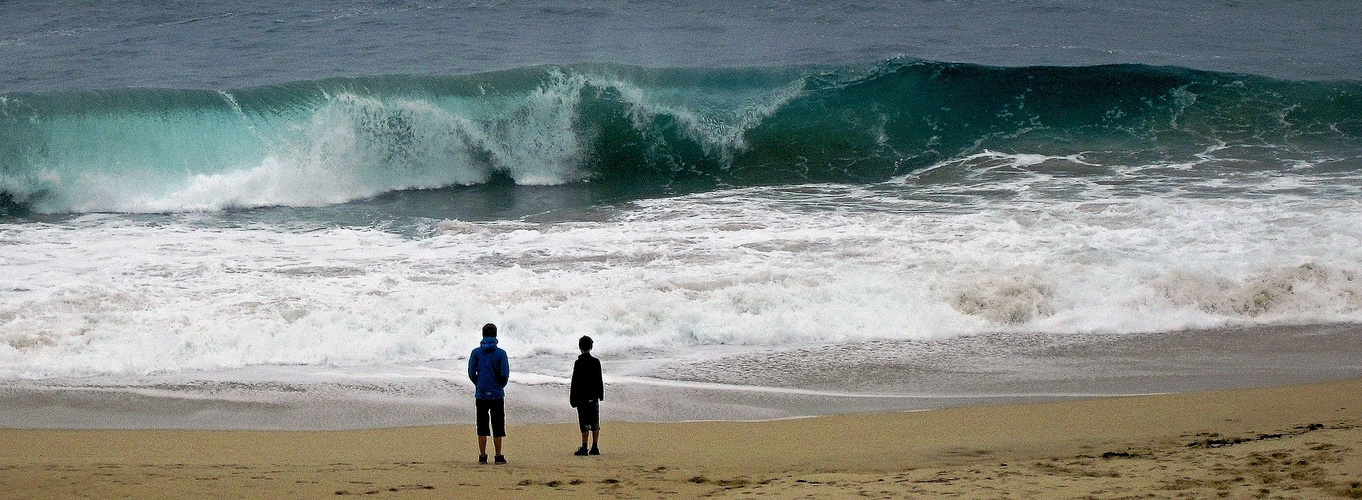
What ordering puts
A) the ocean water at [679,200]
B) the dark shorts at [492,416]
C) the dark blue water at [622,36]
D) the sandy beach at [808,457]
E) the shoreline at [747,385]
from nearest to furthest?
the sandy beach at [808,457] → the dark shorts at [492,416] → the shoreline at [747,385] → the ocean water at [679,200] → the dark blue water at [622,36]

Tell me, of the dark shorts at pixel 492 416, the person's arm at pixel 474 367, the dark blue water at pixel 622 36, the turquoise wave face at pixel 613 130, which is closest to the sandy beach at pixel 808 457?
the dark shorts at pixel 492 416

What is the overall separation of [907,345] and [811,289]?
1.33m

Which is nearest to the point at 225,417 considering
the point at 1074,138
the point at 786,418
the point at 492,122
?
the point at 786,418

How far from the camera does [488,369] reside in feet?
23.4

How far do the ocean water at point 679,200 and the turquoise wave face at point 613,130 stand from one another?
64 millimetres

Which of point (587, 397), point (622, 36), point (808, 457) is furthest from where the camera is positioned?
point (622, 36)

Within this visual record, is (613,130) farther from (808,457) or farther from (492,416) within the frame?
(808,457)

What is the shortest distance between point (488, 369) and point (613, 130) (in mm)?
12524

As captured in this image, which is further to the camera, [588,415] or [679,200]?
[679,200]

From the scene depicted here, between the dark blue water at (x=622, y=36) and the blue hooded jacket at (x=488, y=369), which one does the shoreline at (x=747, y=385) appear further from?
the dark blue water at (x=622, y=36)

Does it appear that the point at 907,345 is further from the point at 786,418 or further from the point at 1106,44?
the point at 1106,44

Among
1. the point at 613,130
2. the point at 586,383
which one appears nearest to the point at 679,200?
the point at 613,130

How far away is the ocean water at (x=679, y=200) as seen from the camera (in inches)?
379

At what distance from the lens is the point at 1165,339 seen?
10.2 m
